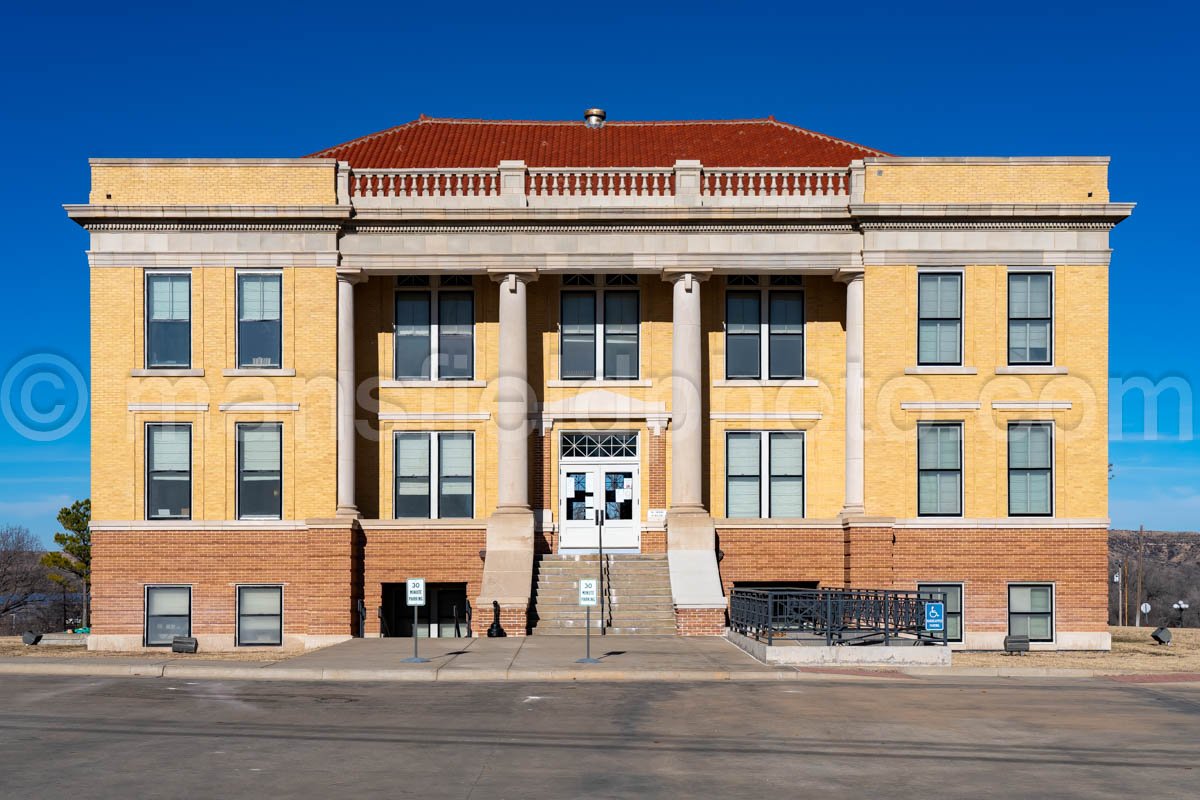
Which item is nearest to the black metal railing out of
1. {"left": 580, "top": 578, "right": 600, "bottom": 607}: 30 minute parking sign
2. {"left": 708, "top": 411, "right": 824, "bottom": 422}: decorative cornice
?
{"left": 580, "top": 578, "right": 600, "bottom": 607}: 30 minute parking sign

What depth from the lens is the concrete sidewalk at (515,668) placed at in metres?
22.2

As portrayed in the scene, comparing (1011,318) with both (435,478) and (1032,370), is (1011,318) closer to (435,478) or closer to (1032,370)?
(1032,370)

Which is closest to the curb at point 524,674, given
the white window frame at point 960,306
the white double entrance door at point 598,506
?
the white window frame at point 960,306

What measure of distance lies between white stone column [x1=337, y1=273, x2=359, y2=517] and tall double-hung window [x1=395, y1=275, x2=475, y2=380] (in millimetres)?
1875

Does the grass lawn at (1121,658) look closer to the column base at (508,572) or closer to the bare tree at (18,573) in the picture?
the column base at (508,572)

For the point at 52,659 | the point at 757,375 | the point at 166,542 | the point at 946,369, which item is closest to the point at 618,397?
the point at 757,375

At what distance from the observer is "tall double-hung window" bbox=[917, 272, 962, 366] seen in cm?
3167

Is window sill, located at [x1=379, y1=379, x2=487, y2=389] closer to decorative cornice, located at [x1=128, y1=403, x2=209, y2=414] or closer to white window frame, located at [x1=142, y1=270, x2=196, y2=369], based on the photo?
decorative cornice, located at [x1=128, y1=403, x2=209, y2=414]

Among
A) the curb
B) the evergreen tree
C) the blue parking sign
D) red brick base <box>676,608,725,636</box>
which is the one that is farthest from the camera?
the evergreen tree

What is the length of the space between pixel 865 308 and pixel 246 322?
1492cm

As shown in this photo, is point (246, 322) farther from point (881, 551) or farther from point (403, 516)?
point (881, 551)

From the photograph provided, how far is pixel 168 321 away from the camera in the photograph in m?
31.7

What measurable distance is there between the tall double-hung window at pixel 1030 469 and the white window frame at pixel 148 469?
1954cm

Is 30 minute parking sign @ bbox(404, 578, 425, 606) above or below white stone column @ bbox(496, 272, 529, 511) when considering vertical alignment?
below
